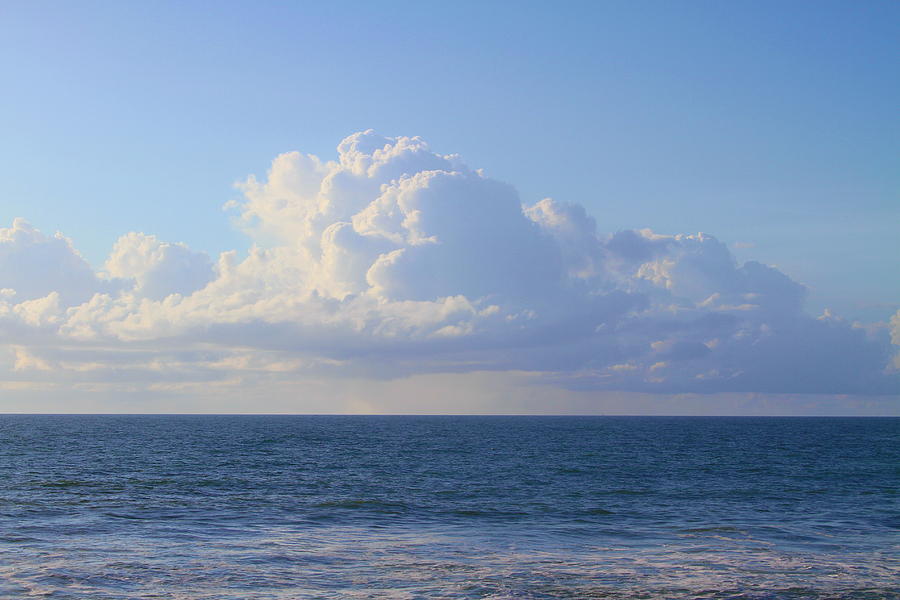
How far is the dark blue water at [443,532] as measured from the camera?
26734 millimetres

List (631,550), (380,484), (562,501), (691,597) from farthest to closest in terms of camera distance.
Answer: (380,484)
(562,501)
(631,550)
(691,597)

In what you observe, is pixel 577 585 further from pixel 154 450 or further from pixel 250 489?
pixel 154 450

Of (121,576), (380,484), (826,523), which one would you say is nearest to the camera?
(121,576)

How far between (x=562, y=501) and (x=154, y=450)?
6635 cm

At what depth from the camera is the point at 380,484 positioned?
191ft

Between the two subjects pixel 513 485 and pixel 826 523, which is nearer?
pixel 826 523

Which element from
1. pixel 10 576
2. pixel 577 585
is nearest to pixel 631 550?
pixel 577 585

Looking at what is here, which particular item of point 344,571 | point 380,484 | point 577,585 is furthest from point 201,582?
point 380,484

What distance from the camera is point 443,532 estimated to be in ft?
124

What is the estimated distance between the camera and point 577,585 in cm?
2681

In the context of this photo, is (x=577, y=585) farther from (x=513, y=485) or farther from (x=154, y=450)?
(x=154, y=450)

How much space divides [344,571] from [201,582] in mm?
5270

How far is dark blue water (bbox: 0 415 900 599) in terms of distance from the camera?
2673 cm

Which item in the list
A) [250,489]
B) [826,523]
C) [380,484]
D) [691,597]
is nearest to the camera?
[691,597]
